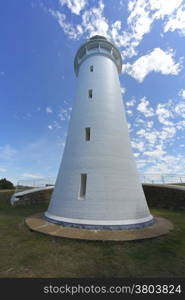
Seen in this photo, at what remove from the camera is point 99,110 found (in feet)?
26.7

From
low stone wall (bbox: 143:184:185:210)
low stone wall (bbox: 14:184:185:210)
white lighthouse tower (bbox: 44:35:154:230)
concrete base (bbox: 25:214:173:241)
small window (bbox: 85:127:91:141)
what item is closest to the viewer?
concrete base (bbox: 25:214:173:241)

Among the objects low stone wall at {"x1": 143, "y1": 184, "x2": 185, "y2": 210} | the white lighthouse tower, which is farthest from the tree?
low stone wall at {"x1": 143, "y1": 184, "x2": 185, "y2": 210}

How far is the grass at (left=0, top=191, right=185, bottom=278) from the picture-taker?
3535mm

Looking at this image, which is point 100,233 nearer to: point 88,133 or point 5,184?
point 88,133

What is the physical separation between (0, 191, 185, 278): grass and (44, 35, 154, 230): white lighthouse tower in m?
1.28

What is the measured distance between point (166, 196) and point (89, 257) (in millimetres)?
11336

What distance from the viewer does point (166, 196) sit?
1340 cm

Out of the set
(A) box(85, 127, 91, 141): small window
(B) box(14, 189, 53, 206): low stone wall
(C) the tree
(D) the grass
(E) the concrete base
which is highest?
(A) box(85, 127, 91, 141): small window

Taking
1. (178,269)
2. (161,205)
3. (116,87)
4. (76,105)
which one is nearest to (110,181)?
(178,269)

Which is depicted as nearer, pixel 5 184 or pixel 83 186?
pixel 83 186

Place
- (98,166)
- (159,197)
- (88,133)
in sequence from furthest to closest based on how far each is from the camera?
(159,197), (88,133), (98,166)

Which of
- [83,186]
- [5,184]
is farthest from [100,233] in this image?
[5,184]

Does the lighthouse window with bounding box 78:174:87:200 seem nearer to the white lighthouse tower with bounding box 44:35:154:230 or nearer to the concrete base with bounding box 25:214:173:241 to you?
the white lighthouse tower with bounding box 44:35:154:230

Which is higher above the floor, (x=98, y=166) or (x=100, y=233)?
(x=98, y=166)
